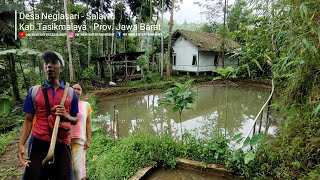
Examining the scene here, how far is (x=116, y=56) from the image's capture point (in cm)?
1588

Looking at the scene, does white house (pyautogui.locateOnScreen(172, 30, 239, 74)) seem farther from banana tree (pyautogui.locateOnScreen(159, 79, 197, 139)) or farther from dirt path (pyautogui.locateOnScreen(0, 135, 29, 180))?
dirt path (pyautogui.locateOnScreen(0, 135, 29, 180))

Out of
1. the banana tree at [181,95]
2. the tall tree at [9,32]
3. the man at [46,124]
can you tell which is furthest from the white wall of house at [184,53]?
the man at [46,124]

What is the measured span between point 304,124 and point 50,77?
2.86 meters

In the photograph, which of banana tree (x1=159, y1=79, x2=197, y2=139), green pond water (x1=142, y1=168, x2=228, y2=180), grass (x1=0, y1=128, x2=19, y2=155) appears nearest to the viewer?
green pond water (x1=142, y1=168, x2=228, y2=180)

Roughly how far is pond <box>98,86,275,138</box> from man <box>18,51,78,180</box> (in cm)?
350

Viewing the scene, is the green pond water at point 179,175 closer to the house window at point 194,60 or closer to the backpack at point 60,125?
the backpack at point 60,125

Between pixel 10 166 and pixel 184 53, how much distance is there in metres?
18.6

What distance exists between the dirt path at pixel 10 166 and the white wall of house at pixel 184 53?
663 inches

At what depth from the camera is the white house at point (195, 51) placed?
1966 cm

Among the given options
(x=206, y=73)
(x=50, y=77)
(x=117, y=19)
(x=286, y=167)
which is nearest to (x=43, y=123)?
(x=50, y=77)

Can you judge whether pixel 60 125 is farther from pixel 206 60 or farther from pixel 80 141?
pixel 206 60

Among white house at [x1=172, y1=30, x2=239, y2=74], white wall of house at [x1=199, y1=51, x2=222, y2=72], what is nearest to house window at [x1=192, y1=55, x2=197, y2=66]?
white house at [x1=172, y1=30, x2=239, y2=74]

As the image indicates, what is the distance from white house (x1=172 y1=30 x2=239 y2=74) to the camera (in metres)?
19.7

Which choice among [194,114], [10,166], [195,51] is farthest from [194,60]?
[10,166]
